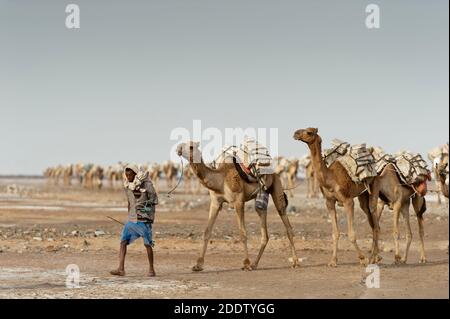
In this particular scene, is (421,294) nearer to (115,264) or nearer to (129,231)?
(129,231)

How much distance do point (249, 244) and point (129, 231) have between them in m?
6.74

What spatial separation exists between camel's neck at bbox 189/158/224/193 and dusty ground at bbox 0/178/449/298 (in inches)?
59.4

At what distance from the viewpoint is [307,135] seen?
503 inches

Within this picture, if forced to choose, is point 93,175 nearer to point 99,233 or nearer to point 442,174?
point 99,233

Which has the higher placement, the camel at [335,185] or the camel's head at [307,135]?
the camel's head at [307,135]

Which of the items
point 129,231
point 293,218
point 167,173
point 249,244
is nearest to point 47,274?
point 129,231

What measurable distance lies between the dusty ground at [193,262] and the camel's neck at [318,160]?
5.55 feet

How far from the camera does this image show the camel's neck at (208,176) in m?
12.6

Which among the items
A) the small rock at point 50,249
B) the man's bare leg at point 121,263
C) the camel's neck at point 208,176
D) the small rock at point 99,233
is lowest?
the small rock at point 99,233

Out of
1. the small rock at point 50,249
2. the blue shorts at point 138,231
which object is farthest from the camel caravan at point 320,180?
the small rock at point 50,249

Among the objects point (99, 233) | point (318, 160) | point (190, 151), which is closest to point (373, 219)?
point (318, 160)

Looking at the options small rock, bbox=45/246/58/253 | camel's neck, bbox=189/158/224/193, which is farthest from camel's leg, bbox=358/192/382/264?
small rock, bbox=45/246/58/253

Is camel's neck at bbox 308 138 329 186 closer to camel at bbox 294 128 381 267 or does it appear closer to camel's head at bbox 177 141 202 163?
camel at bbox 294 128 381 267

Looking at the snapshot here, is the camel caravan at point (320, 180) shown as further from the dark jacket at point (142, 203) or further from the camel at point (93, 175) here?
the camel at point (93, 175)
